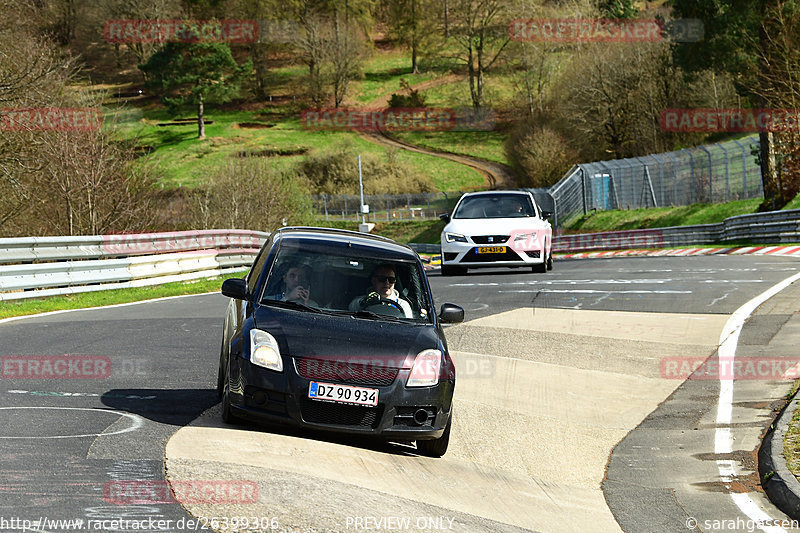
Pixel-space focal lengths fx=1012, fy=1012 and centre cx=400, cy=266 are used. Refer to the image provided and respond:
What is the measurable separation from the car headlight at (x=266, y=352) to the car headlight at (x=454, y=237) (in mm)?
14436

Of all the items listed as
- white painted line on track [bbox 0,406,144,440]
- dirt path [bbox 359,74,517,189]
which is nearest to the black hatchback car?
white painted line on track [bbox 0,406,144,440]

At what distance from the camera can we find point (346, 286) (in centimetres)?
829

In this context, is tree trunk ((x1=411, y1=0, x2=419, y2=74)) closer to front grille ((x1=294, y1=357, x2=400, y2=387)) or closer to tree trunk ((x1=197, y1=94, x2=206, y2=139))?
tree trunk ((x1=197, y1=94, x2=206, y2=139))

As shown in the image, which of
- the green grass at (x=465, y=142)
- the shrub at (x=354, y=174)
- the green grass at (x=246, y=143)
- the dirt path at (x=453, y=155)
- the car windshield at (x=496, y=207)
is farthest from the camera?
the green grass at (x=465, y=142)

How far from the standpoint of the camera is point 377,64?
130 m

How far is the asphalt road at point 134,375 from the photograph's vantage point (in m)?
5.50

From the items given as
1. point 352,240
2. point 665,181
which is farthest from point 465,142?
point 352,240

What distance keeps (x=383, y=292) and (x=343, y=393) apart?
1.37 metres

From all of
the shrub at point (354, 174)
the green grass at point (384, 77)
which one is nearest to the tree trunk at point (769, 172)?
the shrub at point (354, 174)

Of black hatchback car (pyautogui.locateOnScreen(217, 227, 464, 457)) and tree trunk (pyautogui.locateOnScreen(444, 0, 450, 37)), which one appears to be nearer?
black hatchback car (pyautogui.locateOnScreen(217, 227, 464, 457))
